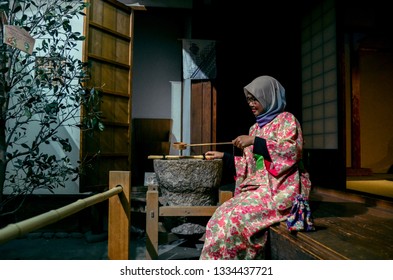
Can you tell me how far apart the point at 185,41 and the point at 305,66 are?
268 cm

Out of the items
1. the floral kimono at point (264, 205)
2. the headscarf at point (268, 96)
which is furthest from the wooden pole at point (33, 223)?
the headscarf at point (268, 96)

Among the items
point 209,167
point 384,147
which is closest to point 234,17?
point 209,167

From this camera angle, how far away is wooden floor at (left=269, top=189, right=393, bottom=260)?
1.91 m

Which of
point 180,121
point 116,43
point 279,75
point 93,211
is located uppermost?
point 116,43

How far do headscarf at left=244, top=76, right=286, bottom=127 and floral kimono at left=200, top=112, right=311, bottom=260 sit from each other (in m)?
0.13

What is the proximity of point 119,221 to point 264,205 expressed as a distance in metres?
1.17

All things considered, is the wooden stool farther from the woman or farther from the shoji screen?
the shoji screen

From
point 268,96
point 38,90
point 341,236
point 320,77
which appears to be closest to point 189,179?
point 268,96

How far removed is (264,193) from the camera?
99.3 inches

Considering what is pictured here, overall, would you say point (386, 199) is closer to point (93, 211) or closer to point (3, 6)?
point (93, 211)

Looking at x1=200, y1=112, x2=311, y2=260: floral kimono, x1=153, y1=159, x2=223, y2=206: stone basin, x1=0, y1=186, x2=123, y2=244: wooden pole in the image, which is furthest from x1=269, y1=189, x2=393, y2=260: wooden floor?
x1=0, y1=186, x2=123, y2=244: wooden pole

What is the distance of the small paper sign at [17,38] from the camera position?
2770mm

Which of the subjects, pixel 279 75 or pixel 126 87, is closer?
pixel 126 87

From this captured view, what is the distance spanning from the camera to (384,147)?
8.69m
